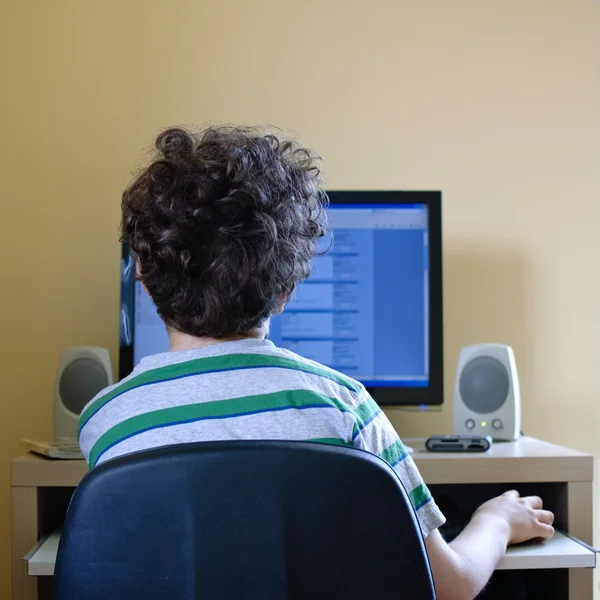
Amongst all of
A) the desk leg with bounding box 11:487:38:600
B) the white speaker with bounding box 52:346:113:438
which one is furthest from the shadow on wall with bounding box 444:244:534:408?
the desk leg with bounding box 11:487:38:600

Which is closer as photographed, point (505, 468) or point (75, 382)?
point (505, 468)

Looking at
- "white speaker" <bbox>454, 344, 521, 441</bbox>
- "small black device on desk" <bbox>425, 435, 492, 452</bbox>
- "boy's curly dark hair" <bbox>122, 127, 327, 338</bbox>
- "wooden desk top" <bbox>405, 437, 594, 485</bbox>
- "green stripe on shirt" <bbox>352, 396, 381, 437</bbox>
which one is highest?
"boy's curly dark hair" <bbox>122, 127, 327, 338</bbox>

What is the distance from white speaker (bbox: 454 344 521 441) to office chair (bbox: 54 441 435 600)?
1.04 meters

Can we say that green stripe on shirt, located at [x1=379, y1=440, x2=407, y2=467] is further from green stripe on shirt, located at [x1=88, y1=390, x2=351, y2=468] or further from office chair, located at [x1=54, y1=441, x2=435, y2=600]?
→ office chair, located at [x1=54, y1=441, x2=435, y2=600]

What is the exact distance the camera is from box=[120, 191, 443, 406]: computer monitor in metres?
1.78

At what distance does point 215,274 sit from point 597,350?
137 cm

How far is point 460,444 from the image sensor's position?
1560 mm

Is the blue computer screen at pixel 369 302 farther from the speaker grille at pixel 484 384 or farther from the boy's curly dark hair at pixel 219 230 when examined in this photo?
the boy's curly dark hair at pixel 219 230

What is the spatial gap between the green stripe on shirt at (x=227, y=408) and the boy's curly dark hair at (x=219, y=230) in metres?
0.13

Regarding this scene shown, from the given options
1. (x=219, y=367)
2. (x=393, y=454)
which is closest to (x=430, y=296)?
(x=393, y=454)

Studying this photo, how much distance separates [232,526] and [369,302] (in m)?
1.12

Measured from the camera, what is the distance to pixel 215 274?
0.94 metres

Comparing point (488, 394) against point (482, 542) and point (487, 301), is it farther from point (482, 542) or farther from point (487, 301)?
point (482, 542)

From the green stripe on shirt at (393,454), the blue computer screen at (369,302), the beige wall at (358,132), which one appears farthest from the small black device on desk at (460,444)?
the green stripe on shirt at (393,454)
